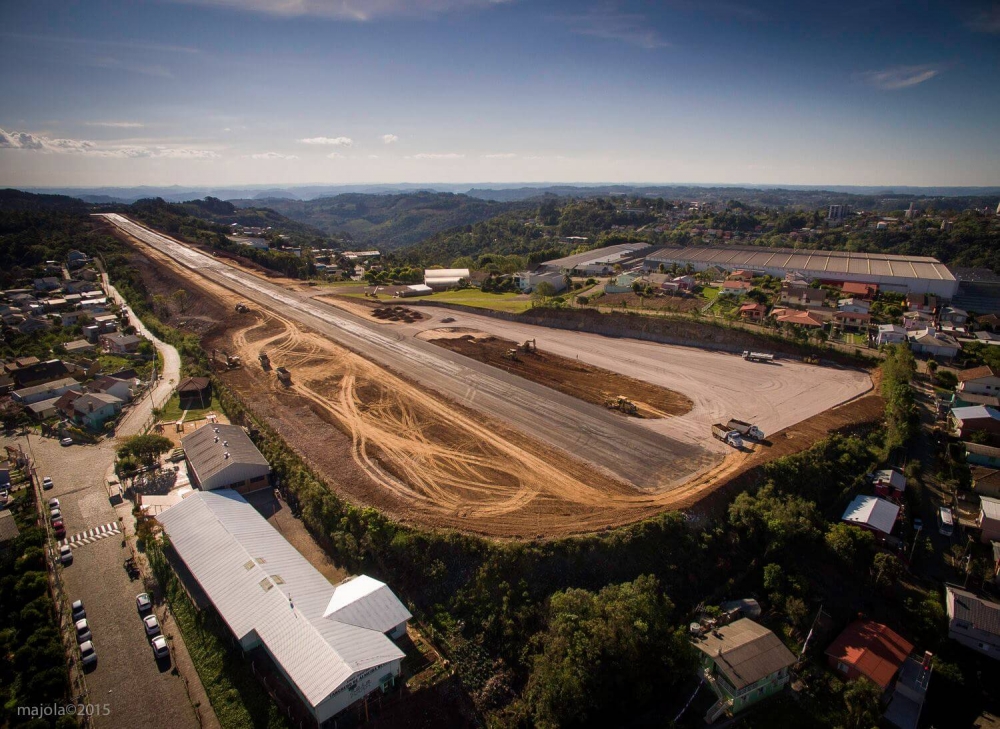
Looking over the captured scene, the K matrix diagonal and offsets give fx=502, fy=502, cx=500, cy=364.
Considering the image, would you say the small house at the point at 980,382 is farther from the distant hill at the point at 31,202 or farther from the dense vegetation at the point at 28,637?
the distant hill at the point at 31,202

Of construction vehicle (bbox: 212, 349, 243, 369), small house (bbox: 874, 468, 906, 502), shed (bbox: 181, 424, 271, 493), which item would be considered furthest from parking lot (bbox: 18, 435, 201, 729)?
small house (bbox: 874, 468, 906, 502)

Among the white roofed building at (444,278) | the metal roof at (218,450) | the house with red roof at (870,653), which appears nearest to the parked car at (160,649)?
the metal roof at (218,450)

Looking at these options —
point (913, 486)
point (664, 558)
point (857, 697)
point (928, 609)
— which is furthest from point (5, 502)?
point (913, 486)

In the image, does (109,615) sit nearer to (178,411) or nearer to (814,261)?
(178,411)

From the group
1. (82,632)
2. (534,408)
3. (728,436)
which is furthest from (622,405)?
(82,632)

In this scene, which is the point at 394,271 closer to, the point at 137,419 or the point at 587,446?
the point at 137,419

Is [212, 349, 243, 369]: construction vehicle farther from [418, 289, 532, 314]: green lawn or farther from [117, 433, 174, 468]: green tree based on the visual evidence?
[418, 289, 532, 314]: green lawn
